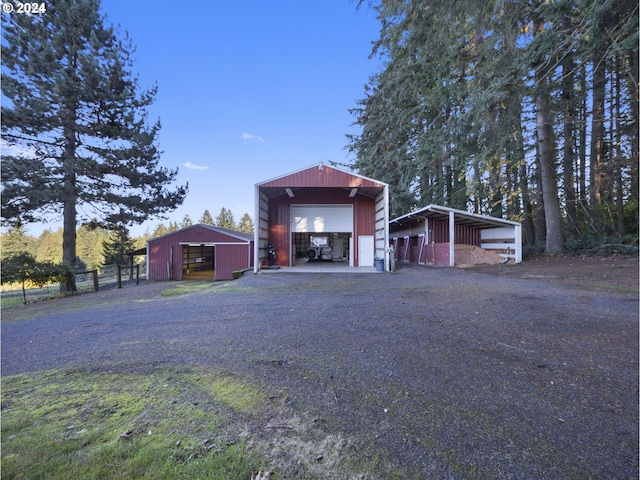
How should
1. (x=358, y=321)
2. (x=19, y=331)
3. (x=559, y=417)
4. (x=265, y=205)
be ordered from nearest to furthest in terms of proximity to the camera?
(x=559, y=417)
(x=358, y=321)
(x=19, y=331)
(x=265, y=205)

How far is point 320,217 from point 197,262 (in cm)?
1448

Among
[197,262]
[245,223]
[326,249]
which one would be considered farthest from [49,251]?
[326,249]

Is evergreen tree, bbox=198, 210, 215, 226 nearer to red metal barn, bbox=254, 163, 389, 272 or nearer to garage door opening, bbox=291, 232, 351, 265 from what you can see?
garage door opening, bbox=291, 232, 351, 265

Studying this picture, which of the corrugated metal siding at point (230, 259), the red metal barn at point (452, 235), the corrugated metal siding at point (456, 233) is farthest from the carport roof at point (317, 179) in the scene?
the corrugated metal siding at point (230, 259)

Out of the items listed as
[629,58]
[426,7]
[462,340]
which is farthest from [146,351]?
[629,58]

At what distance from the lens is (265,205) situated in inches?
583

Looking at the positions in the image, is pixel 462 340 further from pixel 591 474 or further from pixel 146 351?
pixel 146 351

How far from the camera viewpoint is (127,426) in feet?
6.74

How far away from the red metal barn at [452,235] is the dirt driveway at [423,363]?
25.1 feet

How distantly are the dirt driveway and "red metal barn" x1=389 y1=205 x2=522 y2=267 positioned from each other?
301 inches

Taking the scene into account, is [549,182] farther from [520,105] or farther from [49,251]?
[49,251]

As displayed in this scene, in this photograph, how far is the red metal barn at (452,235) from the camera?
1416 cm

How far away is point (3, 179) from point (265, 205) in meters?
10.3

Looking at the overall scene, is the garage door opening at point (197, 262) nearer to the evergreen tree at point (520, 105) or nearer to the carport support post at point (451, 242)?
the carport support post at point (451, 242)
